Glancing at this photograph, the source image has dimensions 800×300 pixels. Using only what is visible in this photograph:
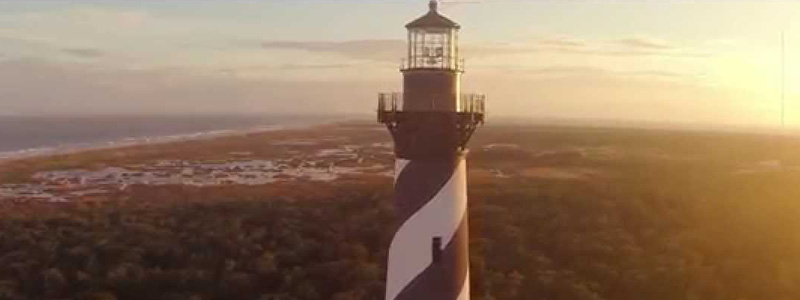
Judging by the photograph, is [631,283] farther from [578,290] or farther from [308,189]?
[308,189]

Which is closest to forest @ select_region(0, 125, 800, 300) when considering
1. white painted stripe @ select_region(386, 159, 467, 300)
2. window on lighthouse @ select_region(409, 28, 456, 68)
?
white painted stripe @ select_region(386, 159, 467, 300)

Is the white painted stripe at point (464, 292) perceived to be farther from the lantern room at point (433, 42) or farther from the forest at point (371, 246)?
the forest at point (371, 246)

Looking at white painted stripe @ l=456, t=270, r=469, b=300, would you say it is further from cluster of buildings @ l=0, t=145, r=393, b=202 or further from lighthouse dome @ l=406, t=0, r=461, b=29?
cluster of buildings @ l=0, t=145, r=393, b=202

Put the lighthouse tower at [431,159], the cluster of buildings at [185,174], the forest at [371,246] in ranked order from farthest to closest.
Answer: the cluster of buildings at [185,174] < the forest at [371,246] < the lighthouse tower at [431,159]

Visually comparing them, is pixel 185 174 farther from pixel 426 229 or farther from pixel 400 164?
pixel 426 229

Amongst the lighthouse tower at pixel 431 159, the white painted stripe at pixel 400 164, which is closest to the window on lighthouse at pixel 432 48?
the lighthouse tower at pixel 431 159

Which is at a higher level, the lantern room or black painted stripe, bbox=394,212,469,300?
the lantern room
